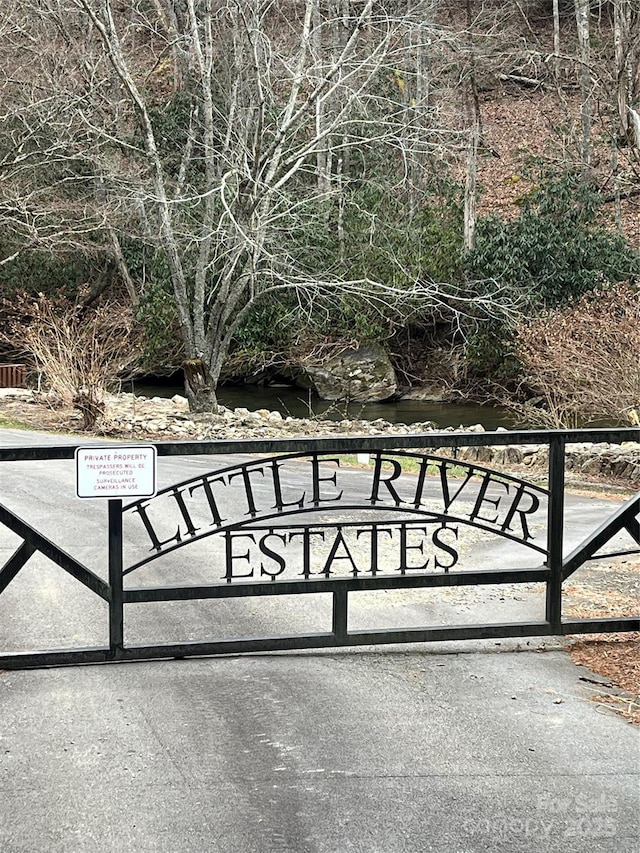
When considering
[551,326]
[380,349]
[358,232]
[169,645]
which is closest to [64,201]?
[358,232]

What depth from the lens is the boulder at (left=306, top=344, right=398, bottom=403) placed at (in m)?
26.5

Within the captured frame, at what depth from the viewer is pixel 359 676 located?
442 cm

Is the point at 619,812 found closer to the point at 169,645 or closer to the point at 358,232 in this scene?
the point at 169,645

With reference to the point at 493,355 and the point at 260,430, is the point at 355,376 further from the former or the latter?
the point at 260,430

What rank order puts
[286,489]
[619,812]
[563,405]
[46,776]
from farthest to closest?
[563,405] → [286,489] → [46,776] → [619,812]

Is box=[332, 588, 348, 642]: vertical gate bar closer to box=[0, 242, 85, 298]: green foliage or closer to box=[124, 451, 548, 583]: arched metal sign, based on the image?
box=[124, 451, 548, 583]: arched metal sign

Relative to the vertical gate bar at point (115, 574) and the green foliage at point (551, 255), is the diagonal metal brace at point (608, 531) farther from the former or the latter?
the green foliage at point (551, 255)

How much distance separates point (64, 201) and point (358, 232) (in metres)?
7.34

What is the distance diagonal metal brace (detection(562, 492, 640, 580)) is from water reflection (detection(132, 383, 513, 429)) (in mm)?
16672

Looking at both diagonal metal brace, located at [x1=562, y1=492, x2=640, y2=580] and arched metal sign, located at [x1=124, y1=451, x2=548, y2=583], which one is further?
diagonal metal brace, located at [x1=562, y1=492, x2=640, y2=580]

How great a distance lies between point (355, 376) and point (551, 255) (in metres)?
5.94

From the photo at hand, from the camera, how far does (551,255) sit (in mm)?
25500

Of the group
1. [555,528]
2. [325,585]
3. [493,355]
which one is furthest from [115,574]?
[493,355]

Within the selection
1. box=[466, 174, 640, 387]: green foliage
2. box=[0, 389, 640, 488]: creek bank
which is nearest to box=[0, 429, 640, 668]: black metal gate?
box=[0, 389, 640, 488]: creek bank
